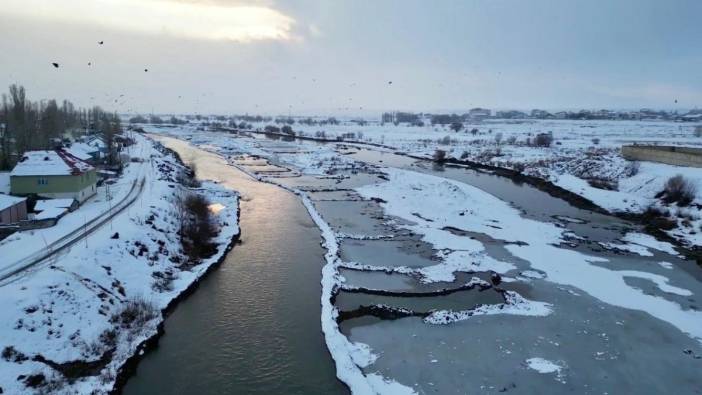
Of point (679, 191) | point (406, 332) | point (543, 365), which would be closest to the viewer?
point (543, 365)

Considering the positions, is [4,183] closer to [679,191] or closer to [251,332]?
[251,332]

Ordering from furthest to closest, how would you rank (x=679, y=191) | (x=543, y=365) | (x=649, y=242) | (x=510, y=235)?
(x=679, y=191) → (x=510, y=235) → (x=649, y=242) → (x=543, y=365)

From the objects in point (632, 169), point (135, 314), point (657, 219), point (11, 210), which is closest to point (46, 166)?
point (11, 210)

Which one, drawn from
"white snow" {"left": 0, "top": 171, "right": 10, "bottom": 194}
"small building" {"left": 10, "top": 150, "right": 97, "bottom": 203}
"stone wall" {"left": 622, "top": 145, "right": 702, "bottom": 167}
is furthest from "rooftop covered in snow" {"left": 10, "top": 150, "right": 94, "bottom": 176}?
"stone wall" {"left": 622, "top": 145, "right": 702, "bottom": 167}

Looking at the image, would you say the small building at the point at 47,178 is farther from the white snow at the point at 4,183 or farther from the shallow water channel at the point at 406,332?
the shallow water channel at the point at 406,332

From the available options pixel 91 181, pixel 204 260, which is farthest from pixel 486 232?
pixel 91 181

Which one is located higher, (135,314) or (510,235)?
(510,235)

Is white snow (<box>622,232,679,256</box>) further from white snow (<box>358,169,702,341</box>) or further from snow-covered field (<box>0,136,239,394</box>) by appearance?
snow-covered field (<box>0,136,239,394</box>)
